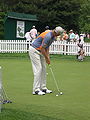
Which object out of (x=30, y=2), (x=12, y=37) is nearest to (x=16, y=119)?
(x=12, y=37)

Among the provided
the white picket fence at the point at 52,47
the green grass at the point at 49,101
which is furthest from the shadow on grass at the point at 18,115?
the white picket fence at the point at 52,47

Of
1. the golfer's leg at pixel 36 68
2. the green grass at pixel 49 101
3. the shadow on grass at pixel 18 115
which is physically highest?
the golfer's leg at pixel 36 68

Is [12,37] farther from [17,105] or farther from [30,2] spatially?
[17,105]

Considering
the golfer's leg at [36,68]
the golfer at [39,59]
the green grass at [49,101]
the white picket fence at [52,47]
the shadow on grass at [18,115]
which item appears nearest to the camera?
the shadow on grass at [18,115]

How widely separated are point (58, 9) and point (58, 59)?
23.0 meters

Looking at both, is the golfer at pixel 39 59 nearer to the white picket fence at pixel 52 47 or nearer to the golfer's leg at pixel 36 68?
the golfer's leg at pixel 36 68

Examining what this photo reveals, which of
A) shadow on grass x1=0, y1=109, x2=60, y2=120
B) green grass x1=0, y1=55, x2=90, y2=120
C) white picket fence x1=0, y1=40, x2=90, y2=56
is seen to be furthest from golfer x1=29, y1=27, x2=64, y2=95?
white picket fence x1=0, y1=40, x2=90, y2=56

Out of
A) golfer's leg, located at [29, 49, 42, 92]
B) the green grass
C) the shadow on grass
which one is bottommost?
the green grass

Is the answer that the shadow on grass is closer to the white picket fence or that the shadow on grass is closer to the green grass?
the green grass

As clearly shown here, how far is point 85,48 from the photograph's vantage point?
24.4 meters

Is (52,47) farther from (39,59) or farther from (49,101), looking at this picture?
(49,101)

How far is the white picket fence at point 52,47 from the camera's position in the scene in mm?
24922

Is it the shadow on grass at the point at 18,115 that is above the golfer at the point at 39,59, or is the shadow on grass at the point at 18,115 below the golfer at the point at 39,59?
below

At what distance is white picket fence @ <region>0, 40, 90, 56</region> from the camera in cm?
2492
